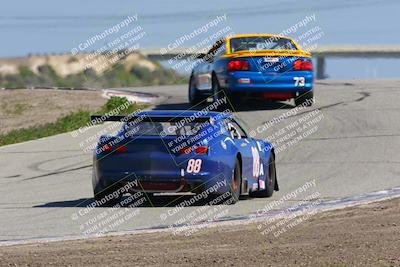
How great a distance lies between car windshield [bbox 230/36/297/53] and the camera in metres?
21.8

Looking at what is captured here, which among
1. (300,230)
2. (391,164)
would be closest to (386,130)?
(391,164)

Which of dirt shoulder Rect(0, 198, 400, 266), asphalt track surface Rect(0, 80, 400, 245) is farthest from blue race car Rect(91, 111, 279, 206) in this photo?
dirt shoulder Rect(0, 198, 400, 266)

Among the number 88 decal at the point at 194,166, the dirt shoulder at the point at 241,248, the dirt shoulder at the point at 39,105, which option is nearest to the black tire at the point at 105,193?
the number 88 decal at the point at 194,166

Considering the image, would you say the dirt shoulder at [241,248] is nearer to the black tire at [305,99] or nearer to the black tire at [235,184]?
the black tire at [235,184]

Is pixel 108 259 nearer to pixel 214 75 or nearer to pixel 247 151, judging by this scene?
pixel 247 151

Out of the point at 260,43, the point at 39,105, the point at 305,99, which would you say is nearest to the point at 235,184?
the point at 260,43

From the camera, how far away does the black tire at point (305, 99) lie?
22.7 m

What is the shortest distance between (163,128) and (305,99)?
1118cm

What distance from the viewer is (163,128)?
1201 cm

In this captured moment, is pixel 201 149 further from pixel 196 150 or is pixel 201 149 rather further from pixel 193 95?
pixel 193 95

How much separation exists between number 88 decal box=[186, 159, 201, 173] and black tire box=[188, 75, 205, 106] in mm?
12115

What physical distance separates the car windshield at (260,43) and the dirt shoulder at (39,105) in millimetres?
5922

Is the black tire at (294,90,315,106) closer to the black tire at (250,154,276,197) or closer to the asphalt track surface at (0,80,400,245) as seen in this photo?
the asphalt track surface at (0,80,400,245)

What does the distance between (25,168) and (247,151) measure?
228 inches
